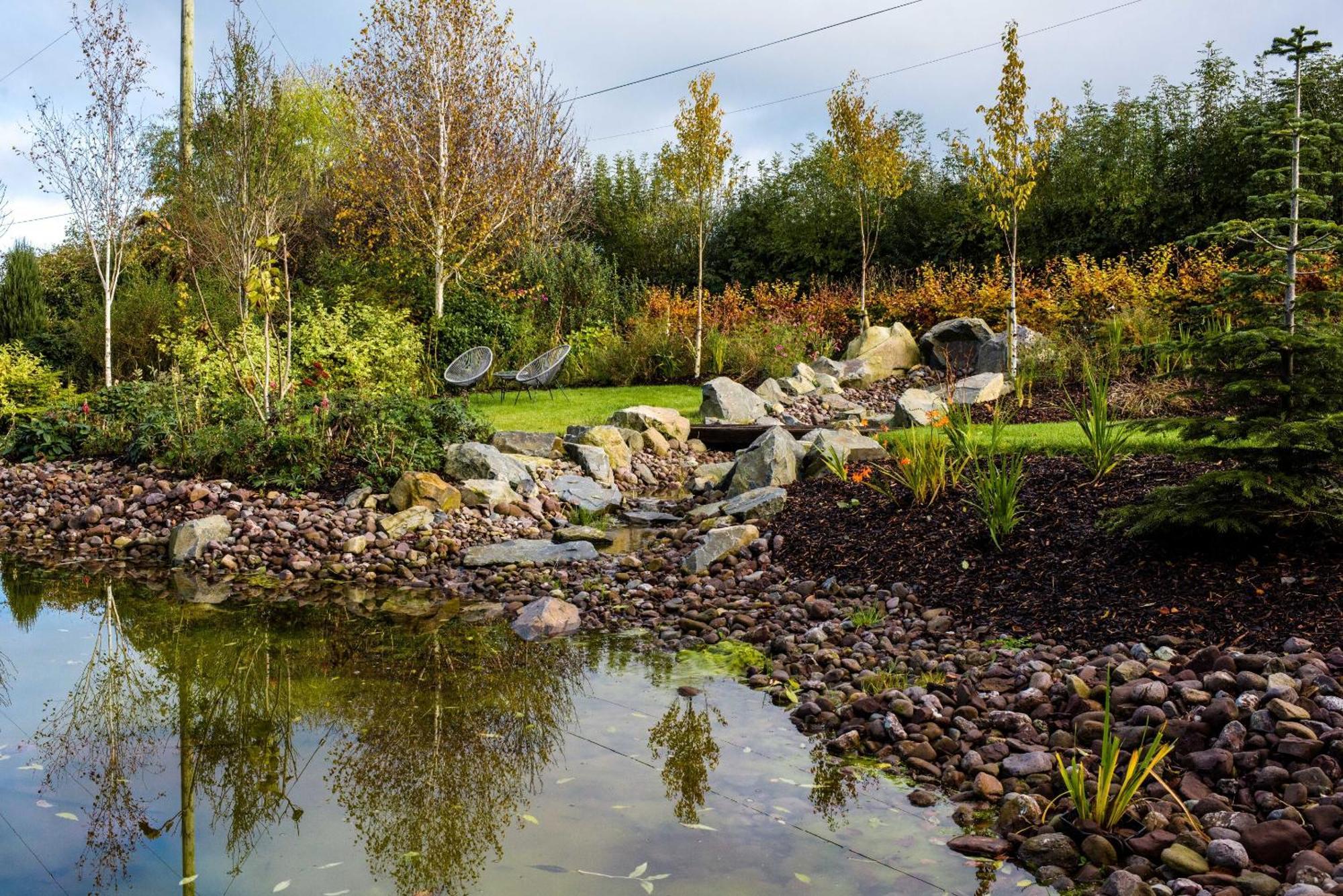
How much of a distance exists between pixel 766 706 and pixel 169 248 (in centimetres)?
1549

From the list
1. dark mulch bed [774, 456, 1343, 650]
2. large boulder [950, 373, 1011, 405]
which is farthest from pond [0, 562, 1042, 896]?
large boulder [950, 373, 1011, 405]

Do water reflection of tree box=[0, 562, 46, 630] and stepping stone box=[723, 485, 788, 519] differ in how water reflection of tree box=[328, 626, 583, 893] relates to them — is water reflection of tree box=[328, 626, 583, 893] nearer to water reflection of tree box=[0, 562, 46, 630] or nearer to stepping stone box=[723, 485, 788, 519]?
stepping stone box=[723, 485, 788, 519]

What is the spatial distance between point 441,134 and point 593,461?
7.81m

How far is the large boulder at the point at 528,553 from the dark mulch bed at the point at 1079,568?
1396mm

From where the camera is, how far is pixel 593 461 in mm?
9188

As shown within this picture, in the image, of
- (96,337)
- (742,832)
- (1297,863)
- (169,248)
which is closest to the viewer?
(1297,863)

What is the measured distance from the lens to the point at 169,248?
1609 cm

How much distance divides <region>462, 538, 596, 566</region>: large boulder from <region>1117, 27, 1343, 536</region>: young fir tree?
3603 millimetres

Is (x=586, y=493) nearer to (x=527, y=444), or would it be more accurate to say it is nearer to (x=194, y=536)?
(x=527, y=444)

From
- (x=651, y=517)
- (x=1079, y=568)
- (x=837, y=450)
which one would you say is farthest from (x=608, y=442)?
(x=1079, y=568)

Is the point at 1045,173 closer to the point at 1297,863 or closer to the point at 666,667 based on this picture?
the point at 666,667

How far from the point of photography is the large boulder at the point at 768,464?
305 inches

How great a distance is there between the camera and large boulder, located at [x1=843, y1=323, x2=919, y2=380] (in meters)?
14.4

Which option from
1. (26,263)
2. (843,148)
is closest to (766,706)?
(843,148)
